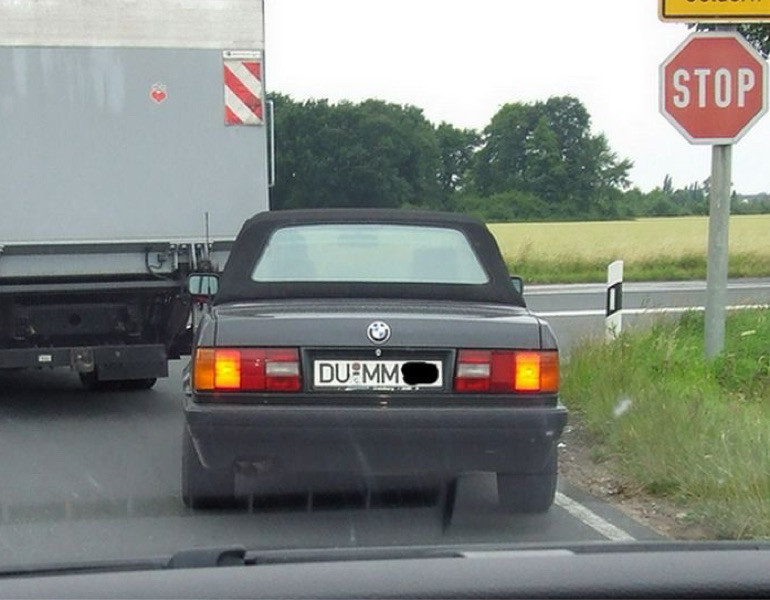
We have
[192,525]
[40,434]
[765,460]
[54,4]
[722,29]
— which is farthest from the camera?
[722,29]

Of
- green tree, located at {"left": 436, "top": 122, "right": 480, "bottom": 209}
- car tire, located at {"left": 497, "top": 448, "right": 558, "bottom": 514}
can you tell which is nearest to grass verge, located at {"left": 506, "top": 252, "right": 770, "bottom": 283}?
car tire, located at {"left": 497, "top": 448, "right": 558, "bottom": 514}

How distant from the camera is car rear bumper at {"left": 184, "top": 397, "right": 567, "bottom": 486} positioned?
5980mm

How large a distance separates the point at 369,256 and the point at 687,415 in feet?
7.66

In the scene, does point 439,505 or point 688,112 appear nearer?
point 439,505

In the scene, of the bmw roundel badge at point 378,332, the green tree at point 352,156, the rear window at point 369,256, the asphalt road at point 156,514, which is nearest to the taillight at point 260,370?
the bmw roundel badge at point 378,332

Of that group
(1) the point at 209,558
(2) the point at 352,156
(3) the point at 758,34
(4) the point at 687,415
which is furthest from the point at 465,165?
(1) the point at 209,558

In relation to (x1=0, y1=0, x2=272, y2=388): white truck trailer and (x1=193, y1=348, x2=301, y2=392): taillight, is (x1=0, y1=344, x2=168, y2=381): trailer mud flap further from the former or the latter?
(x1=193, y1=348, x2=301, y2=392): taillight

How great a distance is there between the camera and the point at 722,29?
10.5 metres

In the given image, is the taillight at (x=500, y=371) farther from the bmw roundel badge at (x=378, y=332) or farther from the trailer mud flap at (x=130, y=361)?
the trailer mud flap at (x=130, y=361)

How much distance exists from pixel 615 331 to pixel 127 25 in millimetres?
4973

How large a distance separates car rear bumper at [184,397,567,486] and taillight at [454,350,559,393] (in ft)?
0.33

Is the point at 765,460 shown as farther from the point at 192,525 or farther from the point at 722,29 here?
the point at 722,29

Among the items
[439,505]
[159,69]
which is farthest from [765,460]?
[159,69]

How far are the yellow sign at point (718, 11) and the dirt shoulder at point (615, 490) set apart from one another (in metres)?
3.09
